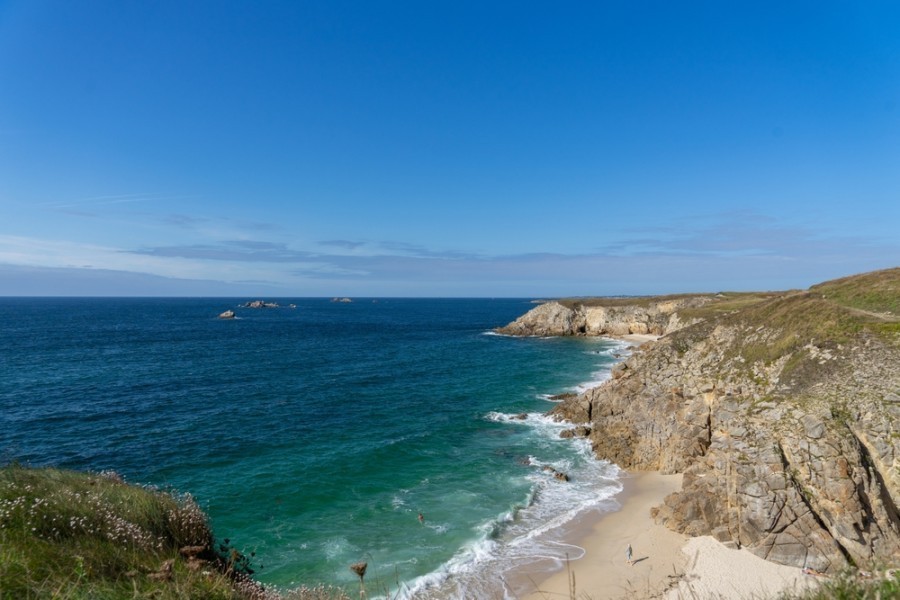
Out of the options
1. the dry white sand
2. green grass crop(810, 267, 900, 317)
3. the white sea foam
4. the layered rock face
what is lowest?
the white sea foam

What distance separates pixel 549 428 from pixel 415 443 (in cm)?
1156

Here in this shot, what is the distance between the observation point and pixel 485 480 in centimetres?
2889

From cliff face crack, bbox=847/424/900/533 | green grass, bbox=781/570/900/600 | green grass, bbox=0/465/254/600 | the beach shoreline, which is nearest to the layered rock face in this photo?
the beach shoreline

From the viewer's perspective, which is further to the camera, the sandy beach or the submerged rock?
the submerged rock

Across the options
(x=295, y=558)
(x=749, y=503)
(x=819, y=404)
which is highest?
(x=819, y=404)

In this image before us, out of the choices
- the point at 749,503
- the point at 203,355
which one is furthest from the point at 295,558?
the point at 203,355

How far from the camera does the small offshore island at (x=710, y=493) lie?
7754 millimetres

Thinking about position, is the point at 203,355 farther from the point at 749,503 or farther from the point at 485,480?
the point at 749,503

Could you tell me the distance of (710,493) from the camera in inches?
838

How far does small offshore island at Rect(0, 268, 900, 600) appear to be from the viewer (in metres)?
7.75

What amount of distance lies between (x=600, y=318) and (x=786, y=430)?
290ft

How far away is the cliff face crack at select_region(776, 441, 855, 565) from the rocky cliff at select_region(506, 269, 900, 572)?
0.05m

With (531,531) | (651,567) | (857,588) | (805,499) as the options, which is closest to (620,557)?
(651,567)

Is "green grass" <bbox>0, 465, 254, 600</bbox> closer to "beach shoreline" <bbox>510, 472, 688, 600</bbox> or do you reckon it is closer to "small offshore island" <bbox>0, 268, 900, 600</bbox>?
"small offshore island" <bbox>0, 268, 900, 600</bbox>
